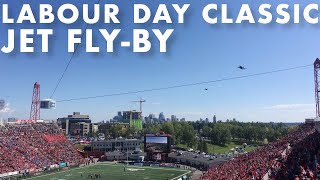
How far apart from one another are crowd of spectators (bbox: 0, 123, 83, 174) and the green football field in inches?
183

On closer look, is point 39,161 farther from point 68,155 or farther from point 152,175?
point 152,175

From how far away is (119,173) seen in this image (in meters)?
57.3

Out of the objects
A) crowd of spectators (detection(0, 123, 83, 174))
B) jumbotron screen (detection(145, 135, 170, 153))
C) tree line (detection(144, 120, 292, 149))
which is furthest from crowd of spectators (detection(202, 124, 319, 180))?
tree line (detection(144, 120, 292, 149))

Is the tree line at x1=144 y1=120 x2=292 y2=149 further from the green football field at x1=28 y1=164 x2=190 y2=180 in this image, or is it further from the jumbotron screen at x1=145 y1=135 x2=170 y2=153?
the green football field at x1=28 y1=164 x2=190 y2=180

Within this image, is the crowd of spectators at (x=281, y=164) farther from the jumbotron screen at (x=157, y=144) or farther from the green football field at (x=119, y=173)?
the jumbotron screen at (x=157, y=144)

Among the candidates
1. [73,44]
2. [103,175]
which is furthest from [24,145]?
[73,44]

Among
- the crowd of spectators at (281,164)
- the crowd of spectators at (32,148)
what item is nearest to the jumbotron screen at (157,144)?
the crowd of spectators at (32,148)

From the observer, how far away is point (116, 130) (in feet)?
441

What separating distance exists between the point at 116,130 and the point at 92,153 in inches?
2218

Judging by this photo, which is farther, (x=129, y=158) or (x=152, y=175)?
(x=129, y=158)

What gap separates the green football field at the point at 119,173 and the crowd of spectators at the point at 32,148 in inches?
183

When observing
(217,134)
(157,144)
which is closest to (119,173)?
(157,144)

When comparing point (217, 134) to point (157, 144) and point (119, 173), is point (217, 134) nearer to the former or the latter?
point (157, 144)

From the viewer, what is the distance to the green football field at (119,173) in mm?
52688
